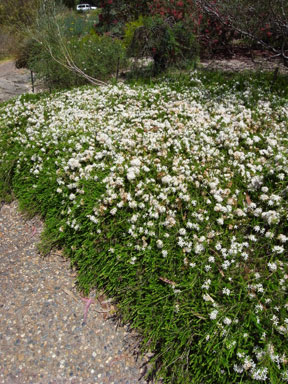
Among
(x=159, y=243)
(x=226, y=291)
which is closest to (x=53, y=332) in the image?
(x=159, y=243)

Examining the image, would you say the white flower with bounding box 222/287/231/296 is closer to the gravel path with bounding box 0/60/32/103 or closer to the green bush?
the green bush

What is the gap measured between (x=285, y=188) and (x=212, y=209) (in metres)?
0.76

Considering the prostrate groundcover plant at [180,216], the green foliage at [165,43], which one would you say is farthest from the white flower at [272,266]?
the green foliage at [165,43]

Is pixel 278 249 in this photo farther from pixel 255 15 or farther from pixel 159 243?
pixel 255 15

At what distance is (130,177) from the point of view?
11.1ft

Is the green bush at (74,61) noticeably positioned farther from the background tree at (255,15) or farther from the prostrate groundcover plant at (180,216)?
the prostrate groundcover plant at (180,216)

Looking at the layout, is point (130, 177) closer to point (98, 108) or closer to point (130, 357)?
point (130, 357)

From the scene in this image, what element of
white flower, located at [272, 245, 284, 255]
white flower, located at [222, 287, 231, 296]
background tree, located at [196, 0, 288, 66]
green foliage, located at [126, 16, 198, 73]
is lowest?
white flower, located at [222, 287, 231, 296]

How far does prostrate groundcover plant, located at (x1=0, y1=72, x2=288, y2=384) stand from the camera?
7.52ft

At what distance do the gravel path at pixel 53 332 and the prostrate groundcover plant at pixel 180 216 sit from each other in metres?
0.20

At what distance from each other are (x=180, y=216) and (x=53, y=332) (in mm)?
1558

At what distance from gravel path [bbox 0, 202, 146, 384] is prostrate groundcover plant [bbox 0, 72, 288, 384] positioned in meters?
0.20

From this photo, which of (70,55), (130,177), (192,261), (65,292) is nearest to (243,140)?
(130,177)

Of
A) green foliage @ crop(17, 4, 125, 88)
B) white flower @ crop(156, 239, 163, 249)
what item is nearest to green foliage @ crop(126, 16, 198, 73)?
green foliage @ crop(17, 4, 125, 88)
